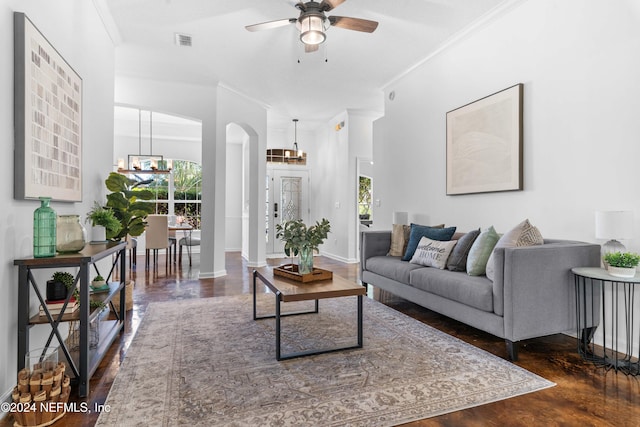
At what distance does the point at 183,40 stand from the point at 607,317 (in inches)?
193

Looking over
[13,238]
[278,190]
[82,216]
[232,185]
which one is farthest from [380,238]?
[232,185]

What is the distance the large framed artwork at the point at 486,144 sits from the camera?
133 inches

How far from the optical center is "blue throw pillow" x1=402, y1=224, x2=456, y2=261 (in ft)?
12.6

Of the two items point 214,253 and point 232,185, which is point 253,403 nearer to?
point 214,253

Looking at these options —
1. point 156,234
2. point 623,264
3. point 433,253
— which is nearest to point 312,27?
point 433,253

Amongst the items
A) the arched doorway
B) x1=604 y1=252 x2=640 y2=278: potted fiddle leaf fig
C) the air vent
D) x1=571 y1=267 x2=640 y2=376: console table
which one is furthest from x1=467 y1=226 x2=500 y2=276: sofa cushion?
the arched doorway

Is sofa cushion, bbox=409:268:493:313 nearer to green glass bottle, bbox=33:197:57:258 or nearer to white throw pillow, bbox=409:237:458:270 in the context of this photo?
white throw pillow, bbox=409:237:458:270

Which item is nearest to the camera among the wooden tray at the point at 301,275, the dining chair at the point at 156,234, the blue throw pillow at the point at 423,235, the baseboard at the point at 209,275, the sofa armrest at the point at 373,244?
the wooden tray at the point at 301,275

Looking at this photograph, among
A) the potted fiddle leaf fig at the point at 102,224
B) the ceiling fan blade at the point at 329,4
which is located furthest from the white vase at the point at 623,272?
the potted fiddle leaf fig at the point at 102,224

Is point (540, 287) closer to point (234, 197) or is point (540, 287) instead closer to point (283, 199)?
point (283, 199)

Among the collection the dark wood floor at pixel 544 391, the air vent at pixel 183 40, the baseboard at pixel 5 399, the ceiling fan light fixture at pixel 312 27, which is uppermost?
the air vent at pixel 183 40

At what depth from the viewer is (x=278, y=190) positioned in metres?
8.38

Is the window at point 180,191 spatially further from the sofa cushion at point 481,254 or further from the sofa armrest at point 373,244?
the sofa cushion at point 481,254

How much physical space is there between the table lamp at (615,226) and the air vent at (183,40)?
4304 millimetres
